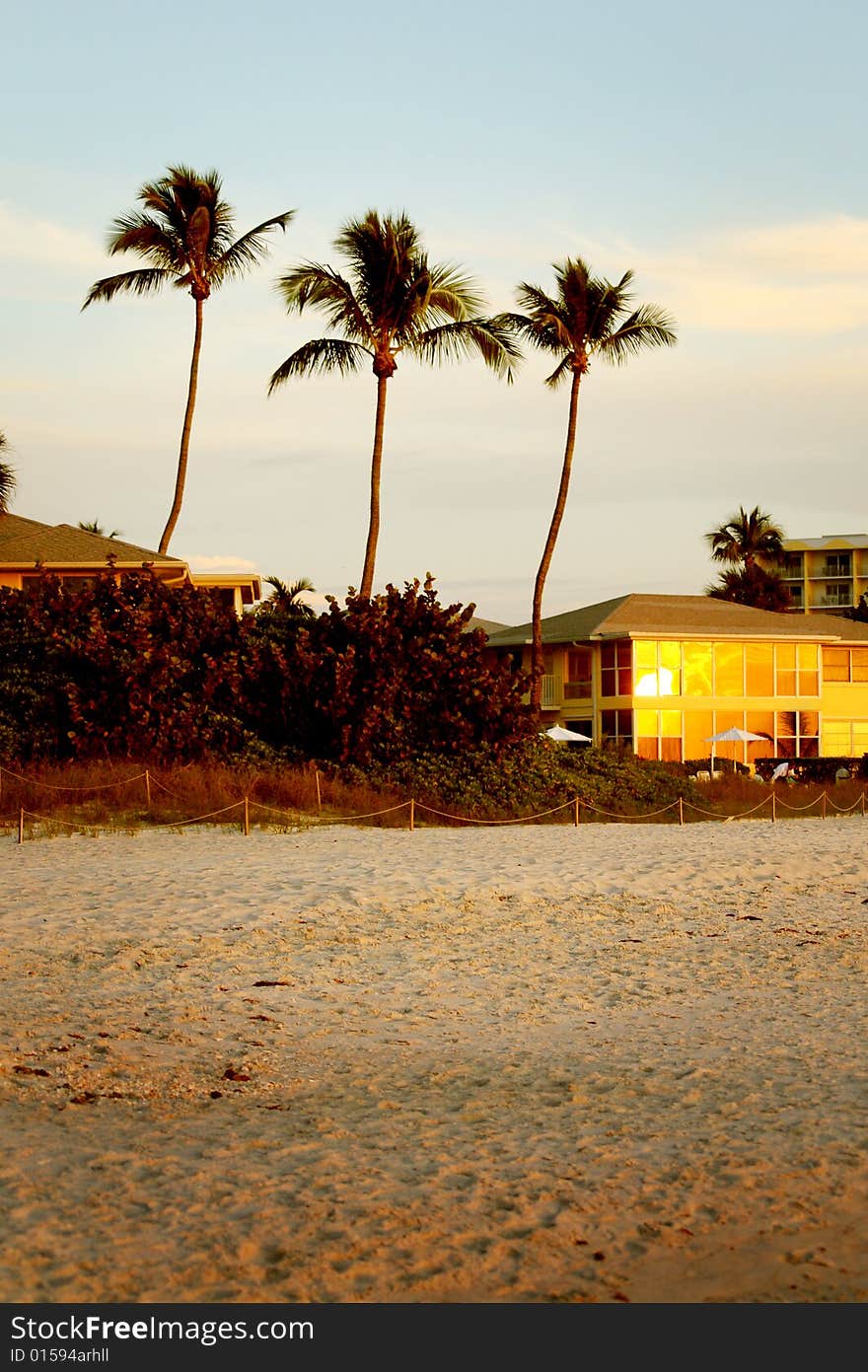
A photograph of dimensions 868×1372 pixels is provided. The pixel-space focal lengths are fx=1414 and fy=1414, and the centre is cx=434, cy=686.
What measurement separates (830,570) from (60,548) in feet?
296

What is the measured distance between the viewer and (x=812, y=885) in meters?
16.6

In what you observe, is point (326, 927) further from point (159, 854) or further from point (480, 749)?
point (480, 749)

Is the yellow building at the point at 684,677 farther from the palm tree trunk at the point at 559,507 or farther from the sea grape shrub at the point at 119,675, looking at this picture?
the sea grape shrub at the point at 119,675

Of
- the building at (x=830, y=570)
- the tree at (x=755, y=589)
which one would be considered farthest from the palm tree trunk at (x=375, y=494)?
the building at (x=830, y=570)

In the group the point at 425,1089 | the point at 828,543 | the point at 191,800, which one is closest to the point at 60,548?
the point at 191,800

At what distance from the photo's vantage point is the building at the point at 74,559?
31.4 metres

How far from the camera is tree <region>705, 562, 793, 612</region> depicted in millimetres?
63688

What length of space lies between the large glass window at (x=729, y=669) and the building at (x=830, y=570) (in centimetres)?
6677

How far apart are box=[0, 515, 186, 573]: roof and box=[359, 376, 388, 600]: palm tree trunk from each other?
4.31 metres

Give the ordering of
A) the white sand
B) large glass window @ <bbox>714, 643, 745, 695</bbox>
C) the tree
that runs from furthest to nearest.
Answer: the tree
large glass window @ <bbox>714, 643, 745, 695</bbox>
the white sand

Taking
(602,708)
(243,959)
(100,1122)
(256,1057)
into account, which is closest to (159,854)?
(243,959)

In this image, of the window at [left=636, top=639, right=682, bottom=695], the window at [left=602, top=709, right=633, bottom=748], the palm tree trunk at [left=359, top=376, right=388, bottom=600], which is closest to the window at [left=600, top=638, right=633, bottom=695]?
the window at [left=636, top=639, right=682, bottom=695]

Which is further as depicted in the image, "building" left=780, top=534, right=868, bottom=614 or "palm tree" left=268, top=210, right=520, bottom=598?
"building" left=780, top=534, right=868, bottom=614

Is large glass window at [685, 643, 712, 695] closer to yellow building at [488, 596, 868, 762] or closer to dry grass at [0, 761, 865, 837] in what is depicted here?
yellow building at [488, 596, 868, 762]
